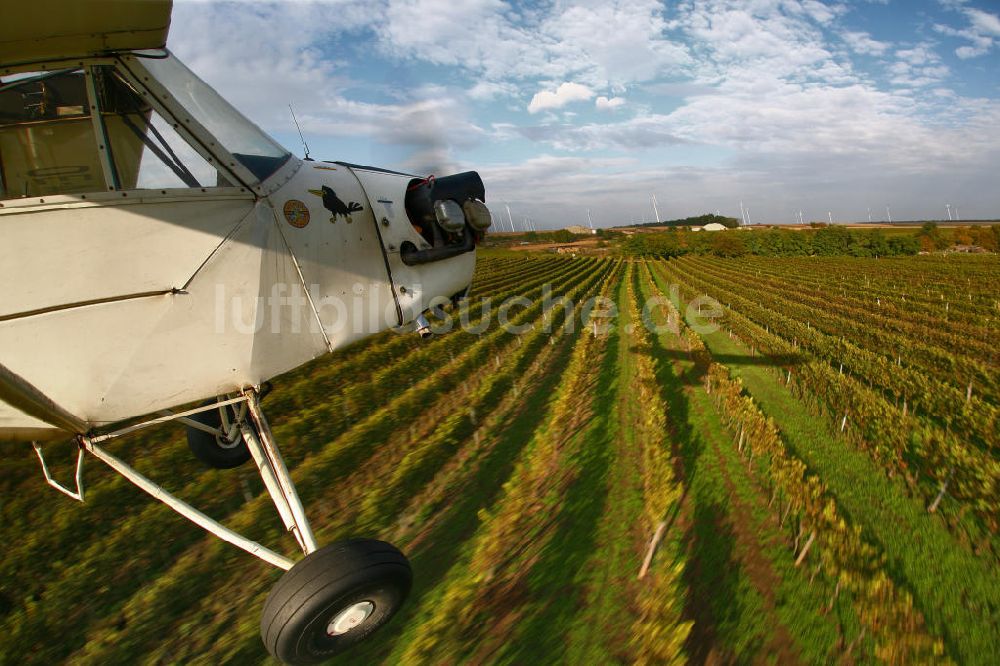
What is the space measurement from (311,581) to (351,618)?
0.59m

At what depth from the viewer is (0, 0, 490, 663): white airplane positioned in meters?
2.01

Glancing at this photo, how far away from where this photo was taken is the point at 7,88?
240 centimetres

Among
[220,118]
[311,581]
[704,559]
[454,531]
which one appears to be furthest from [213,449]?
[704,559]

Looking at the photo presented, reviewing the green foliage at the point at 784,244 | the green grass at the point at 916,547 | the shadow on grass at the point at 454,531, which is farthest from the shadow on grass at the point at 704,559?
the green foliage at the point at 784,244

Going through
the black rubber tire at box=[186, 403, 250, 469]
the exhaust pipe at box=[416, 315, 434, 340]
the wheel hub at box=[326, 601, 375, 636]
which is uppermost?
the exhaust pipe at box=[416, 315, 434, 340]

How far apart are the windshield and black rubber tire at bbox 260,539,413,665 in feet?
7.70

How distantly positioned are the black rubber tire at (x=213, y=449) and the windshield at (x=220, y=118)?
3.27 meters

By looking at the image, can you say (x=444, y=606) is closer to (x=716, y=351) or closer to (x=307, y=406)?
(x=307, y=406)

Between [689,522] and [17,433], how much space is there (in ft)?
18.6

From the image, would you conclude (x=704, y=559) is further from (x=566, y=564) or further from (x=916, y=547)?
(x=916, y=547)

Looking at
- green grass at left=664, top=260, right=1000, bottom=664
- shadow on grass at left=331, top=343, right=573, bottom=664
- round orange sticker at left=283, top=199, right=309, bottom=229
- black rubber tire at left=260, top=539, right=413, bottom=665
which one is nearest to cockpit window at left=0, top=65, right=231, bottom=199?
round orange sticker at left=283, top=199, right=309, bottom=229

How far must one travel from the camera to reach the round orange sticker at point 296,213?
2627 millimetres

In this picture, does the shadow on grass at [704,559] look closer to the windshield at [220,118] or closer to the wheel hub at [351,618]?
the wheel hub at [351,618]

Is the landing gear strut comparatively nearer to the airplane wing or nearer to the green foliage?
the airplane wing
